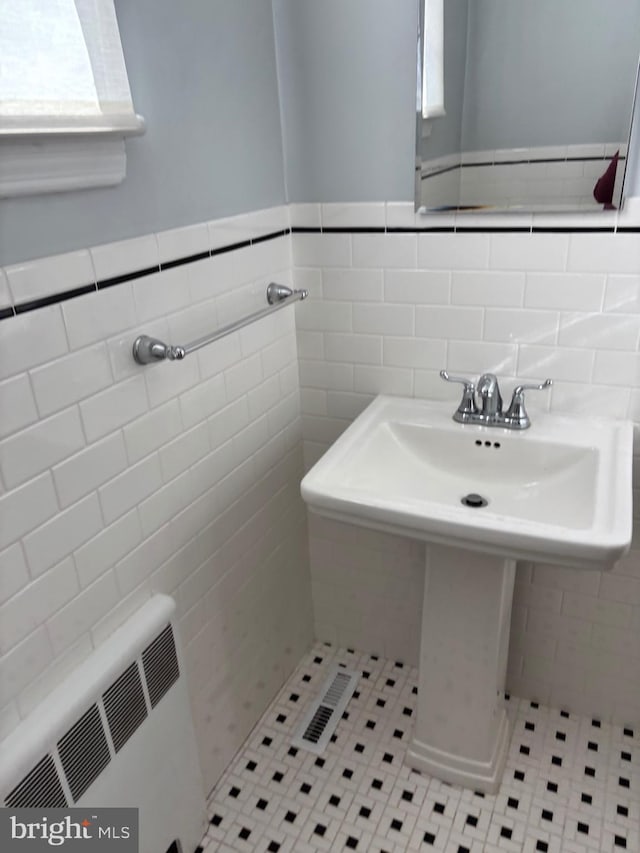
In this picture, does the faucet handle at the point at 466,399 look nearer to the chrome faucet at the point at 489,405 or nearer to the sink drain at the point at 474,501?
the chrome faucet at the point at 489,405

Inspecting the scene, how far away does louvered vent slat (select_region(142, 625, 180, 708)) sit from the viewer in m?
1.28

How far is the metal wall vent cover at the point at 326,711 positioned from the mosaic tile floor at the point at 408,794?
23 mm

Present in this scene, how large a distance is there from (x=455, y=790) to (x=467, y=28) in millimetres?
1844

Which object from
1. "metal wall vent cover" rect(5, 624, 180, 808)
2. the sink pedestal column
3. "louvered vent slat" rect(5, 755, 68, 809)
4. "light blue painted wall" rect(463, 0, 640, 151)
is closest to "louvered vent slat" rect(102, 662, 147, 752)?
"metal wall vent cover" rect(5, 624, 180, 808)

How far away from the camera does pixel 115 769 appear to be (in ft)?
3.98

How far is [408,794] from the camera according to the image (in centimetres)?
167

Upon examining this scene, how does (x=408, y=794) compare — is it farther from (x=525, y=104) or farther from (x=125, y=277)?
(x=525, y=104)

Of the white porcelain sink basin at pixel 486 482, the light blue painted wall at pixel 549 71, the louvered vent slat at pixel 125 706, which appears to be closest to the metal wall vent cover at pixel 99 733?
the louvered vent slat at pixel 125 706

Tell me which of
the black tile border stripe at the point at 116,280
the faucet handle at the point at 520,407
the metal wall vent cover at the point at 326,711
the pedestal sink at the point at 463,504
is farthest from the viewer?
the metal wall vent cover at the point at 326,711

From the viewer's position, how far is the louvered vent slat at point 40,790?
1.02 metres

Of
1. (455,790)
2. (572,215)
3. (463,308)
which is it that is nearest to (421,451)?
(463,308)

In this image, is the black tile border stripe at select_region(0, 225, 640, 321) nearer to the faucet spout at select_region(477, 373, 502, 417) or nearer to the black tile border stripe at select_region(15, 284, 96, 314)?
the black tile border stripe at select_region(15, 284, 96, 314)

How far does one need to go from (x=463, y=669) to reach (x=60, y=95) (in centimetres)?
146

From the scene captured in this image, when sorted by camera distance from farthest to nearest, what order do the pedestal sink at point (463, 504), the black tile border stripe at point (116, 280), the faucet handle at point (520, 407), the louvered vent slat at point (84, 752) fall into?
the faucet handle at point (520, 407) < the pedestal sink at point (463, 504) < the louvered vent slat at point (84, 752) < the black tile border stripe at point (116, 280)
